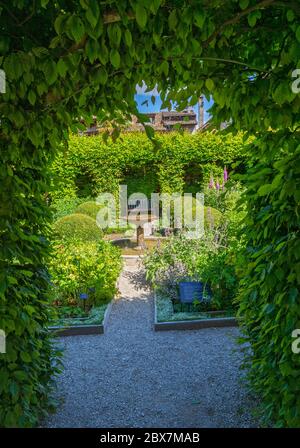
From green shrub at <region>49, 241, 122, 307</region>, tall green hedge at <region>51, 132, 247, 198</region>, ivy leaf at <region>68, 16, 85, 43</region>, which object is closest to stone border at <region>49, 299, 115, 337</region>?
green shrub at <region>49, 241, 122, 307</region>

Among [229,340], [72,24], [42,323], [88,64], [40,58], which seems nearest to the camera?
[72,24]

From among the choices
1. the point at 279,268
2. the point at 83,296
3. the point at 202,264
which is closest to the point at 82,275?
the point at 83,296

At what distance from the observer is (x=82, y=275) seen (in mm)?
6445

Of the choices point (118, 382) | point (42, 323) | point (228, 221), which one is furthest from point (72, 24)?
point (228, 221)

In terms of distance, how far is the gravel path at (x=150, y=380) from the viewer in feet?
10.9

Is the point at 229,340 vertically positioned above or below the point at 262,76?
below

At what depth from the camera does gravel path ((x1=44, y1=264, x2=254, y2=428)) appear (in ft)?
10.9

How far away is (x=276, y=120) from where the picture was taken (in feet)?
6.57

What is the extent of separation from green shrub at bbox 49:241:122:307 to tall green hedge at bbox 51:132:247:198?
28.4 feet

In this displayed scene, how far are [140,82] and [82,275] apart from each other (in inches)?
185

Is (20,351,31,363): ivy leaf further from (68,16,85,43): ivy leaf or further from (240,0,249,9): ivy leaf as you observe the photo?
(240,0,249,9): ivy leaf

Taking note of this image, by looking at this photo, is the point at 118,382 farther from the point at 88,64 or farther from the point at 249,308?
the point at 88,64

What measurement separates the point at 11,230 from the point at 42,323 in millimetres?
1061

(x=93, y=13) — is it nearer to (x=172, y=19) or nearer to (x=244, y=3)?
(x=172, y=19)
